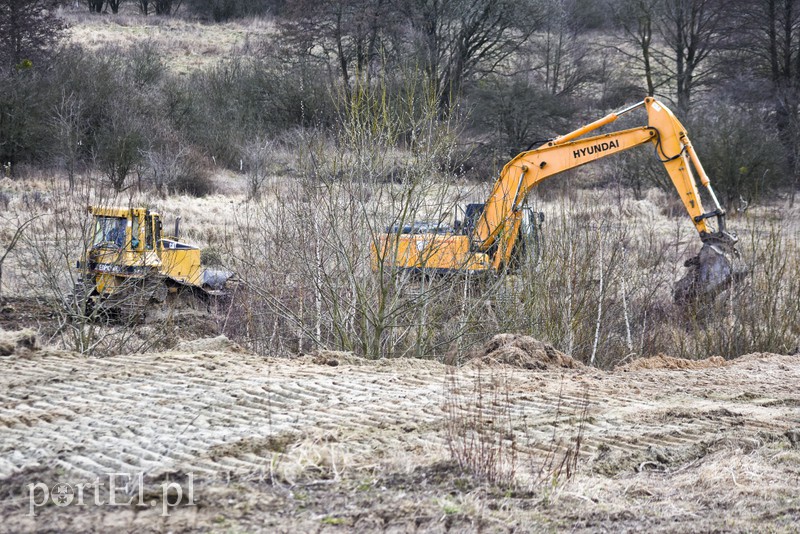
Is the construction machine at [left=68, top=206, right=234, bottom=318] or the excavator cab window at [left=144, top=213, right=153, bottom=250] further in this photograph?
the excavator cab window at [left=144, top=213, right=153, bottom=250]

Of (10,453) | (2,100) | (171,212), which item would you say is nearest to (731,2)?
(171,212)

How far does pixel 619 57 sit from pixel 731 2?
868cm

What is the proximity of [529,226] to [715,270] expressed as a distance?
2.82 metres

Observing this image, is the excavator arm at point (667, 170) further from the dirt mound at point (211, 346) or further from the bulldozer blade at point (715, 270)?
the dirt mound at point (211, 346)

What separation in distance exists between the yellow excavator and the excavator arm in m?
0.01

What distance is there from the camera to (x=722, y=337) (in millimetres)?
12422

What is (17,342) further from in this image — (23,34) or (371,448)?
(23,34)

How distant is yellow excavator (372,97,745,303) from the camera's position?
1088 cm

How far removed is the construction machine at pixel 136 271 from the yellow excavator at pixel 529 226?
150 inches

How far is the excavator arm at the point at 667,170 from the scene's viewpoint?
1283cm

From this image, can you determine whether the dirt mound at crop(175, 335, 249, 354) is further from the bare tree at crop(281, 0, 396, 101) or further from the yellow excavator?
the bare tree at crop(281, 0, 396, 101)

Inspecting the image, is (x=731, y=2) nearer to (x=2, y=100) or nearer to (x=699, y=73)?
(x=699, y=73)

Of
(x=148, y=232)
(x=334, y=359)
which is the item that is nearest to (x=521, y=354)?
(x=334, y=359)

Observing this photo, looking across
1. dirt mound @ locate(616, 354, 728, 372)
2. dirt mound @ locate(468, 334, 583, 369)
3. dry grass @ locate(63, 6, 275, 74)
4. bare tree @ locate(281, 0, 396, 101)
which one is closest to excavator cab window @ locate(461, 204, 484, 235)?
dirt mound @ locate(468, 334, 583, 369)
